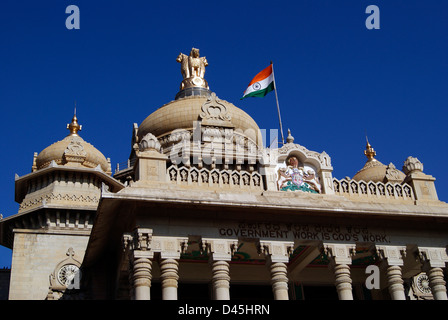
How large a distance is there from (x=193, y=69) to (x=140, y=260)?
21.5 m

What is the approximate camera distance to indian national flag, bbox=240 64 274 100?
25.4m

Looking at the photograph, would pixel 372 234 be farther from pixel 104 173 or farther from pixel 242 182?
pixel 104 173

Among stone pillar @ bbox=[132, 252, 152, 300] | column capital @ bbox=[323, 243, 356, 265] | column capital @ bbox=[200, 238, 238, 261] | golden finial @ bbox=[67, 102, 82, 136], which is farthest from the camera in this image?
golden finial @ bbox=[67, 102, 82, 136]

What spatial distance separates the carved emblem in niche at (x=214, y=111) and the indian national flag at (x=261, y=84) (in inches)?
45.5

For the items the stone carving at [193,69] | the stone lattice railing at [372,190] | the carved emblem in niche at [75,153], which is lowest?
the stone lattice railing at [372,190]

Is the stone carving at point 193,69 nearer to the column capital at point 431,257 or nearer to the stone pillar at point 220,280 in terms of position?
the column capital at point 431,257

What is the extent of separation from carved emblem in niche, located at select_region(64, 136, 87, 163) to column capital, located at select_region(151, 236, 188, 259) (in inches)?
525

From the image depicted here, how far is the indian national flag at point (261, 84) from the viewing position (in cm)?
2544

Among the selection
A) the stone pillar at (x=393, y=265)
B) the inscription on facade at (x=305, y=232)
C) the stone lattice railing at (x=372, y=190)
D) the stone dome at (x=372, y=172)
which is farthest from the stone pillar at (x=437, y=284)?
the stone dome at (x=372, y=172)

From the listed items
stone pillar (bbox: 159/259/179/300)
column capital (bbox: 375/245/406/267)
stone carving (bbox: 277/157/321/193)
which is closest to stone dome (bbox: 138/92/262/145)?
stone carving (bbox: 277/157/321/193)

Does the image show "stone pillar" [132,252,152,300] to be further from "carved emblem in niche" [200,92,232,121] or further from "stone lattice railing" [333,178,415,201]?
"carved emblem in niche" [200,92,232,121]

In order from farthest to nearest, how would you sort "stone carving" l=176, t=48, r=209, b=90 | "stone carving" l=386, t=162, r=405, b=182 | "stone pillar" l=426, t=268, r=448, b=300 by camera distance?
"stone carving" l=176, t=48, r=209, b=90 → "stone carving" l=386, t=162, r=405, b=182 → "stone pillar" l=426, t=268, r=448, b=300

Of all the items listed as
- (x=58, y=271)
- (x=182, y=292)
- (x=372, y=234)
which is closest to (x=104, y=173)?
(x=58, y=271)

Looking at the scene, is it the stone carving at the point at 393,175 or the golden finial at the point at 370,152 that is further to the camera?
the golden finial at the point at 370,152
